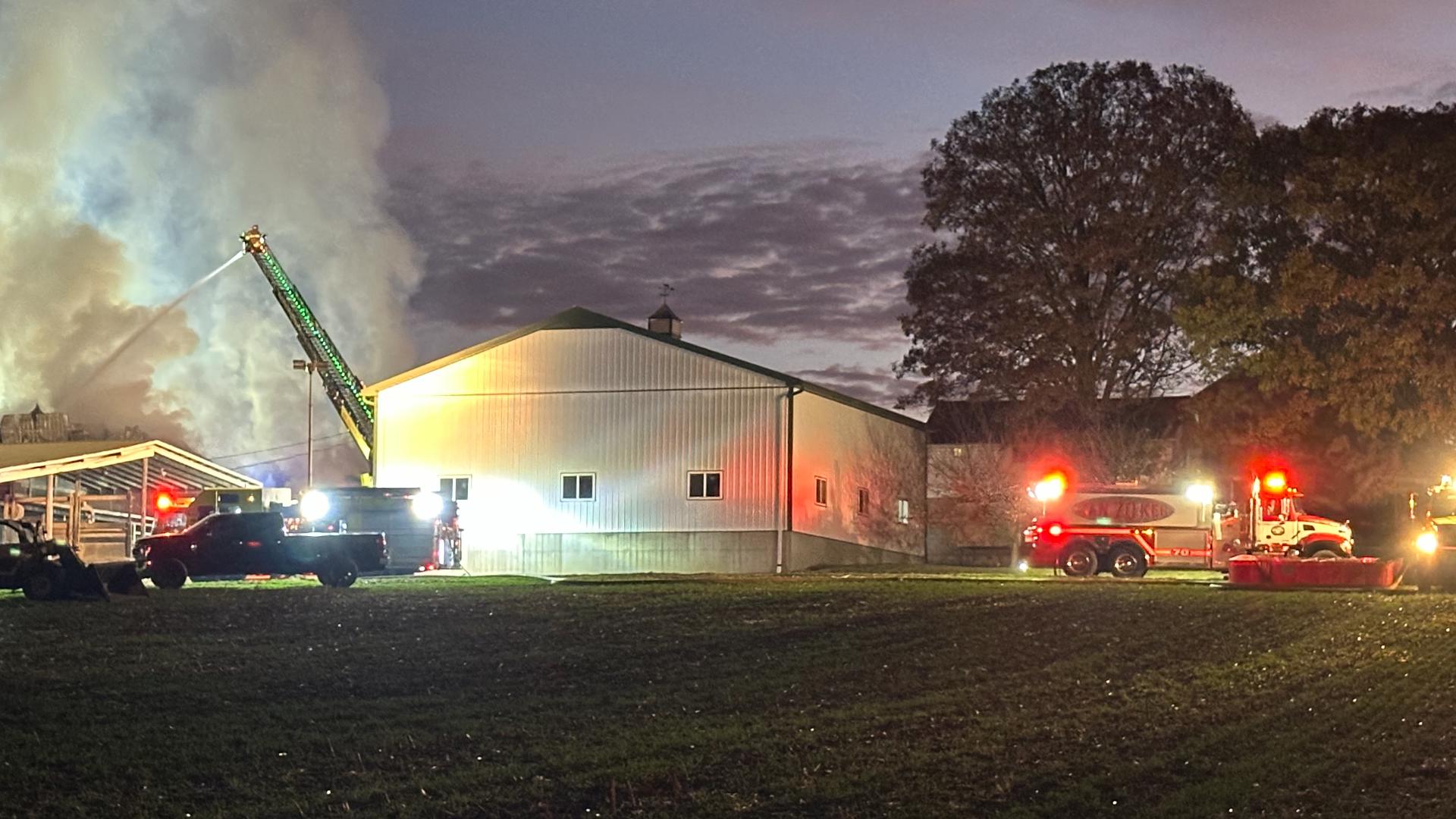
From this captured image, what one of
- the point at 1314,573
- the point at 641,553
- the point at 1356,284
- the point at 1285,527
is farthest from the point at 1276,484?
the point at 641,553

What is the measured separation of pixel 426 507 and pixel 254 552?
653cm

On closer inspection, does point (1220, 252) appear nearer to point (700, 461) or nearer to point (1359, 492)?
point (1359, 492)

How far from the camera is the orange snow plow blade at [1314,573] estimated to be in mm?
34281

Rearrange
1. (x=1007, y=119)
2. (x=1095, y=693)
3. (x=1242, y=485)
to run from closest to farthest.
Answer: (x=1095, y=693), (x=1242, y=485), (x=1007, y=119)

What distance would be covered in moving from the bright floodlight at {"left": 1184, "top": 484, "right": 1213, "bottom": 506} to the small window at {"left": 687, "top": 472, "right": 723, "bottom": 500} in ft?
59.2

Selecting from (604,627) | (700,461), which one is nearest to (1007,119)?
(700,461)

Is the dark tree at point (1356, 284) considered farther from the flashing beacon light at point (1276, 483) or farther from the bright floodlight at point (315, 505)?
the bright floodlight at point (315, 505)

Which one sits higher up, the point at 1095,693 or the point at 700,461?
the point at 700,461

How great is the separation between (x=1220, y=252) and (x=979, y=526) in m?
14.2

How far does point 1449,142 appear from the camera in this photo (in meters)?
50.1

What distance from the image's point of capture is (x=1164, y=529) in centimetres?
3994

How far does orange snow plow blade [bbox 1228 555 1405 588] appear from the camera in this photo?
3428 cm

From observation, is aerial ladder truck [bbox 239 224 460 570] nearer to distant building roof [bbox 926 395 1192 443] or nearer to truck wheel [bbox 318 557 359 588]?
truck wheel [bbox 318 557 359 588]

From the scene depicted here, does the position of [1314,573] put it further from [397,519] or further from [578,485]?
[578,485]
